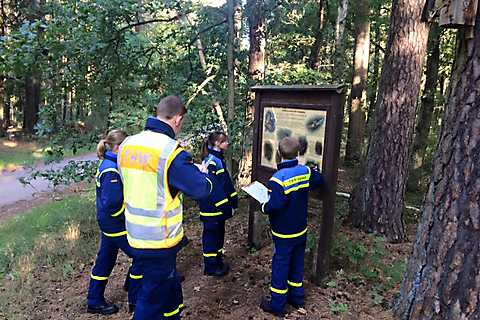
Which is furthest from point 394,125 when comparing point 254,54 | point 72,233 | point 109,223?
point 72,233

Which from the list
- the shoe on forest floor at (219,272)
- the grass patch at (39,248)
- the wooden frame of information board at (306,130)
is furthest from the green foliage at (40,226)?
the wooden frame of information board at (306,130)

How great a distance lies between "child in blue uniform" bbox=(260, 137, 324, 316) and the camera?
13.9 ft

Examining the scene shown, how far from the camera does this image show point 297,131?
17.0ft

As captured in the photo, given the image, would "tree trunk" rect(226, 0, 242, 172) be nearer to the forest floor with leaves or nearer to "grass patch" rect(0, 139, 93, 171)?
the forest floor with leaves

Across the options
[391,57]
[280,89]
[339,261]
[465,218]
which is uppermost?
[391,57]

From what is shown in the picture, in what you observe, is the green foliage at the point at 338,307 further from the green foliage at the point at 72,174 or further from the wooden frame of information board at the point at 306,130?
the green foliage at the point at 72,174

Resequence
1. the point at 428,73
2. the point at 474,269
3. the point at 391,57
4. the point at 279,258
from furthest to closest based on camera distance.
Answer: the point at 428,73 < the point at 391,57 < the point at 279,258 < the point at 474,269

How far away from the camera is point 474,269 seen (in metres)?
2.76

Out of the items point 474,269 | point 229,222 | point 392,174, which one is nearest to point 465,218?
point 474,269

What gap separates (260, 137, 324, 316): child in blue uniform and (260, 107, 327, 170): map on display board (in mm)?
518

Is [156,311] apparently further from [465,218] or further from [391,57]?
[391,57]

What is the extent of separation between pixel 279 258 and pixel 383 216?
291 centimetres

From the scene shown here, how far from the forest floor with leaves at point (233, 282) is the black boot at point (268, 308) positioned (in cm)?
7

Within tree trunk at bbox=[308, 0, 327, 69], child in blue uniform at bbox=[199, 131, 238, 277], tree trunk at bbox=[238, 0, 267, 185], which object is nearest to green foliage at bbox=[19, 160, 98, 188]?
child in blue uniform at bbox=[199, 131, 238, 277]
